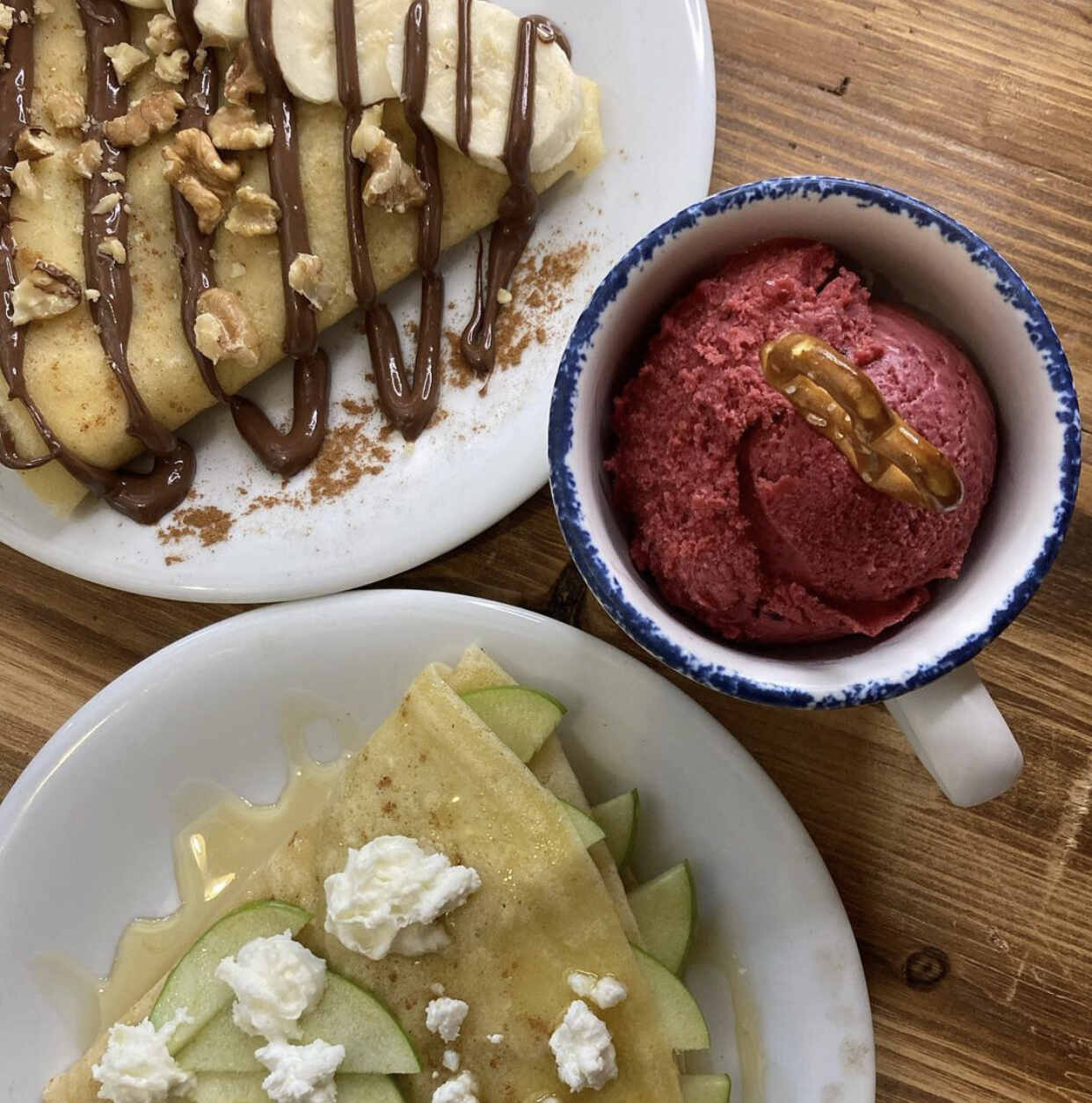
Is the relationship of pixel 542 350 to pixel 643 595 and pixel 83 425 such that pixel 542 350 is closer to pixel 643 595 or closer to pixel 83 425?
pixel 643 595

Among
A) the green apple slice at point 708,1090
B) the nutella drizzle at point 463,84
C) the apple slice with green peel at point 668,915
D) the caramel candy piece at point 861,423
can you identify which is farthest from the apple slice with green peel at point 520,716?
the nutella drizzle at point 463,84

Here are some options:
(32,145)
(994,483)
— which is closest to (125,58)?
(32,145)

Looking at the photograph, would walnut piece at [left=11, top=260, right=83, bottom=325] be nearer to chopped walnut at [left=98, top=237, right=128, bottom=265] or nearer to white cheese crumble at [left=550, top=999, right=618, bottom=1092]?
chopped walnut at [left=98, top=237, right=128, bottom=265]

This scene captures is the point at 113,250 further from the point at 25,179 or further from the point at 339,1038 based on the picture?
the point at 339,1038

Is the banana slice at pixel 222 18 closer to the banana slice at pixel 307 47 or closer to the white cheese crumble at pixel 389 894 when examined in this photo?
the banana slice at pixel 307 47

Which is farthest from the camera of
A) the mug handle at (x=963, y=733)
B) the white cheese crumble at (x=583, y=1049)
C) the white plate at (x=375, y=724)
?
the white plate at (x=375, y=724)

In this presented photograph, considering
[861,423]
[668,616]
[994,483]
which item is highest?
[861,423]

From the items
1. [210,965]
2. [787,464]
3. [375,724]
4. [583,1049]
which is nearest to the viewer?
[787,464]

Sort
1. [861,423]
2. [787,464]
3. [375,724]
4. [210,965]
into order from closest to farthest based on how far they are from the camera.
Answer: [861,423] → [787,464] → [210,965] → [375,724]
